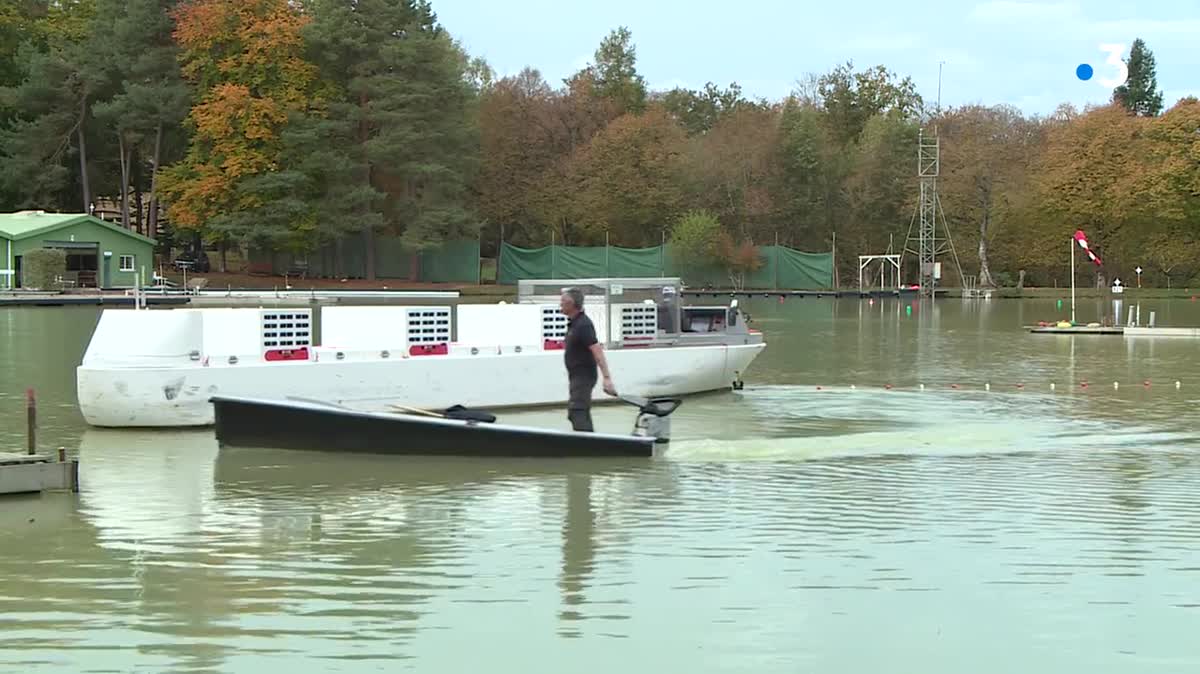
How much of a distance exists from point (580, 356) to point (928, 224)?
225ft

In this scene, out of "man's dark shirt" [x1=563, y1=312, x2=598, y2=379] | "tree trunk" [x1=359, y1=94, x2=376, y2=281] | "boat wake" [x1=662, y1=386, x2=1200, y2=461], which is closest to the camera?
"man's dark shirt" [x1=563, y1=312, x2=598, y2=379]

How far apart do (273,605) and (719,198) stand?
74.6m

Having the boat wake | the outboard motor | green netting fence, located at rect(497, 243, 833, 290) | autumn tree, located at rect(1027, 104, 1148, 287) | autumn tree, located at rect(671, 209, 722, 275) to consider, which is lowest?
the boat wake

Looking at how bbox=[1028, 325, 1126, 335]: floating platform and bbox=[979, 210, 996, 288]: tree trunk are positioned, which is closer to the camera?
bbox=[1028, 325, 1126, 335]: floating platform

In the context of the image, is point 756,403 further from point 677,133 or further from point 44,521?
point 677,133

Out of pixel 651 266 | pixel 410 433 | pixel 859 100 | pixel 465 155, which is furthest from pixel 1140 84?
pixel 410 433

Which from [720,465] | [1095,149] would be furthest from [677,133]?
[720,465]

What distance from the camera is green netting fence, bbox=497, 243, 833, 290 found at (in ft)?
251

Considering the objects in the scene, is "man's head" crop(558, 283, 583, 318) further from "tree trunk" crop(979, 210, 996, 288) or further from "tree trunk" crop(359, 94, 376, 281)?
"tree trunk" crop(979, 210, 996, 288)

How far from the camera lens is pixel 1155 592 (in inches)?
375

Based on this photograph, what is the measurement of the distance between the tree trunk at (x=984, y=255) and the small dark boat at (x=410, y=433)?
69768 millimetres

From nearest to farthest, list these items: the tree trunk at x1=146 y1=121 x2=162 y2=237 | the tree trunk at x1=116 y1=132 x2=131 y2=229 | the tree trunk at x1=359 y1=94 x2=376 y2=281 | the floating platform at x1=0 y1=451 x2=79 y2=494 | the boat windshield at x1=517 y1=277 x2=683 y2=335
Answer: the floating platform at x1=0 y1=451 x2=79 y2=494 < the boat windshield at x1=517 y1=277 x2=683 y2=335 < the tree trunk at x1=359 y1=94 x2=376 y2=281 < the tree trunk at x1=146 y1=121 x2=162 y2=237 < the tree trunk at x1=116 y1=132 x2=131 y2=229

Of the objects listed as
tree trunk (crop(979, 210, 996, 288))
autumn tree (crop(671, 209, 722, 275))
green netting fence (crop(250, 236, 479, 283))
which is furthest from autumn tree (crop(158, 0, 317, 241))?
tree trunk (crop(979, 210, 996, 288))

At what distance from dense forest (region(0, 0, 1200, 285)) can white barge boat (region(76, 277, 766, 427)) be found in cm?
4931
